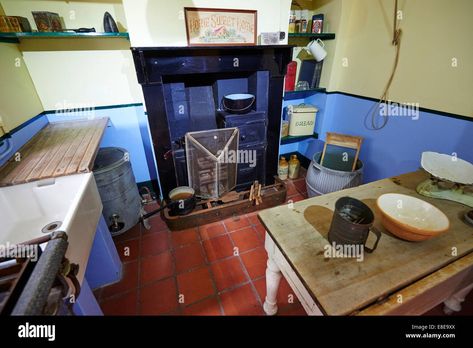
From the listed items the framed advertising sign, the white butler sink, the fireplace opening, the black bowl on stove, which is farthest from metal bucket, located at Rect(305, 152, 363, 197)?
the white butler sink

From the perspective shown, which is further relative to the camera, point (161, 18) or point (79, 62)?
point (79, 62)

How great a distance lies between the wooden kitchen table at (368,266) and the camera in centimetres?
65

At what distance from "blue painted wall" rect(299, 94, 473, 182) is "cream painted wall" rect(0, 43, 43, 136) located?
2674mm

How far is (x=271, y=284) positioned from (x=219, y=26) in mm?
1823

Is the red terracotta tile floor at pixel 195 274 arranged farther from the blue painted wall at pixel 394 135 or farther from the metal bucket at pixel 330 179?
the blue painted wall at pixel 394 135

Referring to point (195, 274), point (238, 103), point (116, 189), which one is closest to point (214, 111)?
point (238, 103)

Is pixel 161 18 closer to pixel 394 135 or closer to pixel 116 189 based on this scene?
pixel 116 189

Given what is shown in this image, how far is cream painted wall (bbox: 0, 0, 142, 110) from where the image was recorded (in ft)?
5.32

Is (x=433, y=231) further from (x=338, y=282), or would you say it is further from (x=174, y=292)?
(x=174, y=292)

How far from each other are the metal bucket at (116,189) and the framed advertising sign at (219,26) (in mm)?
1070

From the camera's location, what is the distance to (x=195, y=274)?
1.56m

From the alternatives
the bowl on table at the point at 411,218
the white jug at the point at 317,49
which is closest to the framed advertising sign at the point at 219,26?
the white jug at the point at 317,49

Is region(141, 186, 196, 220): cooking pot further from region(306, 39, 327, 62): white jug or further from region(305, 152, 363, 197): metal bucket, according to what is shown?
region(306, 39, 327, 62): white jug

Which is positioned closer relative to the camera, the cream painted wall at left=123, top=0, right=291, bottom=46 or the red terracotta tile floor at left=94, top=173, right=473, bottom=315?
the red terracotta tile floor at left=94, top=173, right=473, bottom=315
